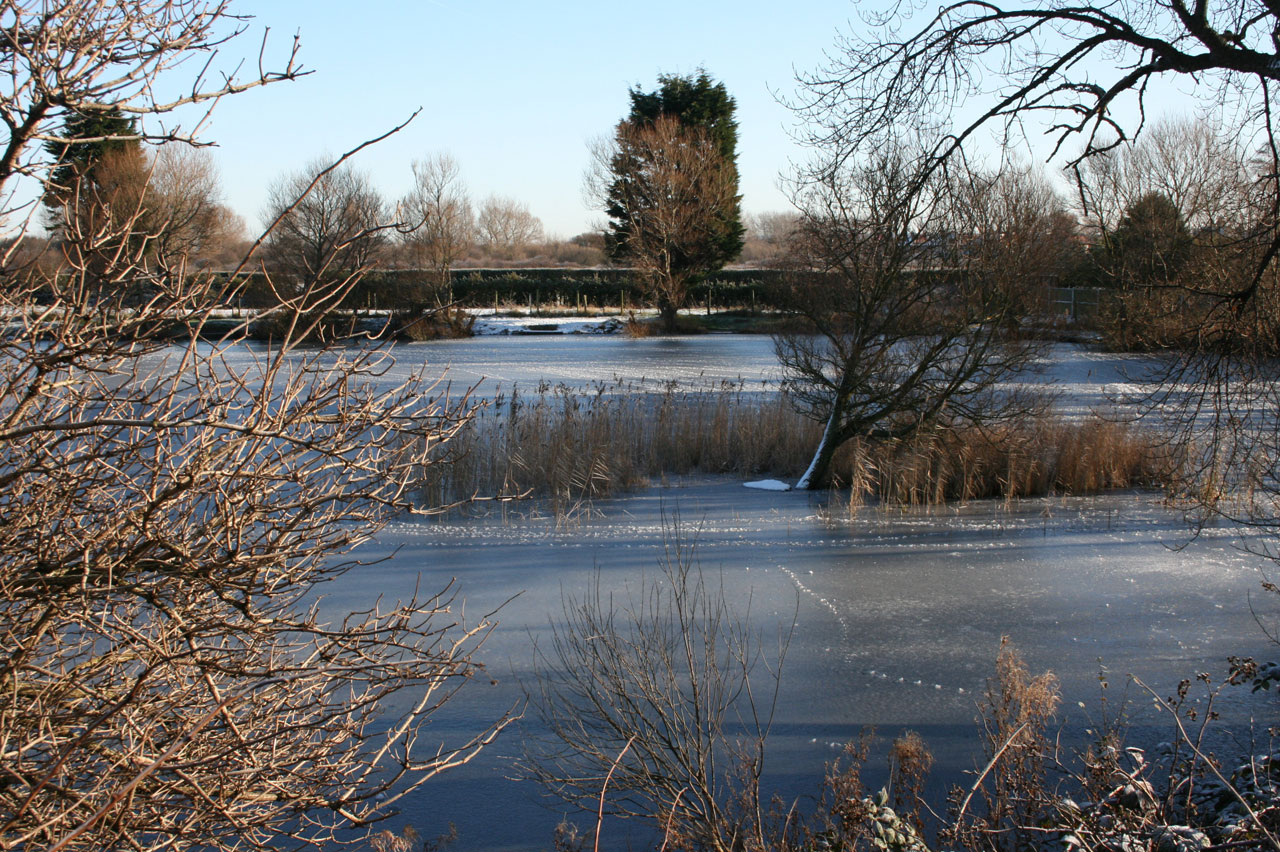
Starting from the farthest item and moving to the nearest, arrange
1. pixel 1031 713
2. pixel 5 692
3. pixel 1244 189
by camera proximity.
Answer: pixel 1244 189 → pixel 1031 713 → pixel 5 692

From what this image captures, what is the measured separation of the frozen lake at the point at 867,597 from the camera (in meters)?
4.86

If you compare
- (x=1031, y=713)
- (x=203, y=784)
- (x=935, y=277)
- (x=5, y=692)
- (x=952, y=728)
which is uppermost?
(x=935, y=277)

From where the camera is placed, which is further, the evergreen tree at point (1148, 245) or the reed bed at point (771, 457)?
the reed bed at point (771, 457)

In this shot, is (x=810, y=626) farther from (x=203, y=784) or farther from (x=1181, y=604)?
(x=203, y=784)

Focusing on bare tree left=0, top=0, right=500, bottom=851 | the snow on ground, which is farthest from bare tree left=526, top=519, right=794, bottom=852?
the snow on ground

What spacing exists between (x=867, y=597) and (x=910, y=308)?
345 centimetres

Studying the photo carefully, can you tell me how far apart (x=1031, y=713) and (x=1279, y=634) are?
3.14 metres

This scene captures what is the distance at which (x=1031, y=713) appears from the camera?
13.3 feet

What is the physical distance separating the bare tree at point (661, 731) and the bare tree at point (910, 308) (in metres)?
4.25

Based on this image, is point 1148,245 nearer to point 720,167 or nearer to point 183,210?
point 183,210

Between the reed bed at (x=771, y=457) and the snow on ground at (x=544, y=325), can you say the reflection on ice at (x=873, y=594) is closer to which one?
the reed bed at (x=771, y=457)

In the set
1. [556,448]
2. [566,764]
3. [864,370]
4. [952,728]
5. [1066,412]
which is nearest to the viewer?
[566,764]

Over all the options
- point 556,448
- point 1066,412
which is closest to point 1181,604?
point 556,448

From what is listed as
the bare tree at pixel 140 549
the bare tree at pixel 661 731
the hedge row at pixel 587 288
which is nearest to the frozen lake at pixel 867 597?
the bare tree at pixel 661 731
